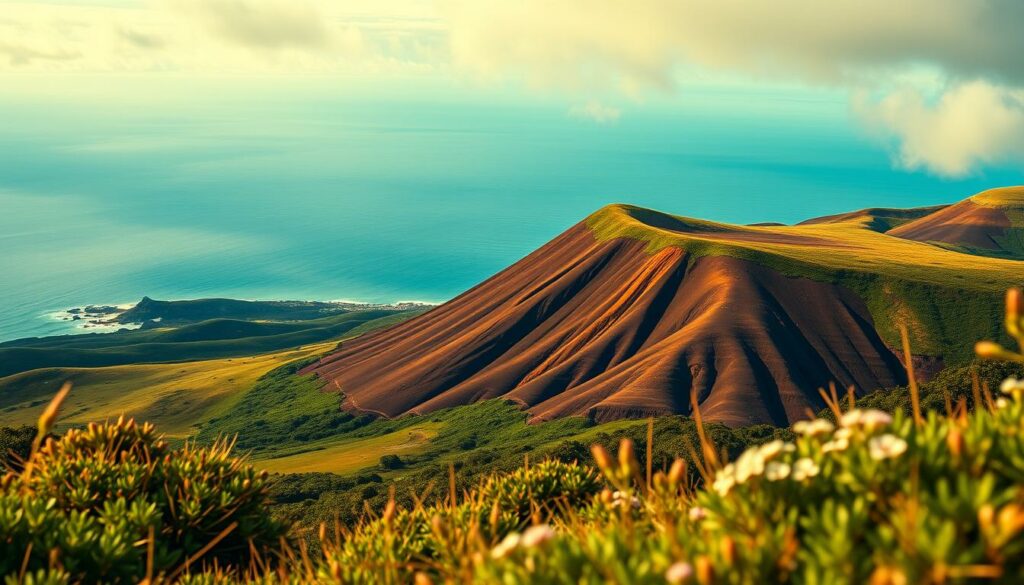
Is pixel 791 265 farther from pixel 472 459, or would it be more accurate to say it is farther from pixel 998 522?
pixel 998 522

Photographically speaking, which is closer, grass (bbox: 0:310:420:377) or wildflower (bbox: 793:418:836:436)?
wildflower (bbox: 793:418:836:436)

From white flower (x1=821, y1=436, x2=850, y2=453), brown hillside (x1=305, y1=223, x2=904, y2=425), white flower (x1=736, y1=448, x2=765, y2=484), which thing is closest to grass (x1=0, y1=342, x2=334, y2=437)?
brown hillside (x1=305, y1=223, x2=904, y2=425)

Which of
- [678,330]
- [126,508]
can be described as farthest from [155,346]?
[126,508]

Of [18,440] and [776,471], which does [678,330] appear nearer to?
[18,440]

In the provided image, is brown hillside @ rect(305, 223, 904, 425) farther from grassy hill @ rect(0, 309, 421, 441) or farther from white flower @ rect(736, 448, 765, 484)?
white flower @ rect(736, 448, 765, 484)

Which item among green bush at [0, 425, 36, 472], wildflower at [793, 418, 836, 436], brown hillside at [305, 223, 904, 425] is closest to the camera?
wildflower at [793, 418, 836, 436]

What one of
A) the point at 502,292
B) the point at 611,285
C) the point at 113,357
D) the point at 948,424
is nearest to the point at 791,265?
the point at 611,285
